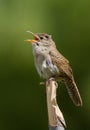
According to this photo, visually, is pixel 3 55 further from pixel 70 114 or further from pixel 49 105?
pixel 49 105

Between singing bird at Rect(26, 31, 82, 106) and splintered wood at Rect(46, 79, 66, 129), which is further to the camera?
singing bird at Rect(26, 31, 82, 106)

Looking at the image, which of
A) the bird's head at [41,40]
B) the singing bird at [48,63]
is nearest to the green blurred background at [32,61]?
the bird's head at [41,40]

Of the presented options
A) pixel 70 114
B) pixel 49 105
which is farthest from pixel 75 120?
pixel 49 105

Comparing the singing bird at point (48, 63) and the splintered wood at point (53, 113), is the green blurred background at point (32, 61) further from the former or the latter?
the splintered wood at point (53, 113)

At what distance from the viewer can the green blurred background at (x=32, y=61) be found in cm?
940

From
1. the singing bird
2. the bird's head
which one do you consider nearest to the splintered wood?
the singing bird

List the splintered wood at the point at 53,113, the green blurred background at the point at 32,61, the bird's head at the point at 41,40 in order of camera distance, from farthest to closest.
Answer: the green blurred background at the point at 32,61 → the bird's head at the point at 41,40 → the splintered wood at the point at 53,113

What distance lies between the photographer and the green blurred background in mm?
9398

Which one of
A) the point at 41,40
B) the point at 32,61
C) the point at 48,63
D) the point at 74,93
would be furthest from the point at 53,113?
the point at 32,61

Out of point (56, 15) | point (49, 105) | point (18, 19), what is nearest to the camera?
point (49, 105)

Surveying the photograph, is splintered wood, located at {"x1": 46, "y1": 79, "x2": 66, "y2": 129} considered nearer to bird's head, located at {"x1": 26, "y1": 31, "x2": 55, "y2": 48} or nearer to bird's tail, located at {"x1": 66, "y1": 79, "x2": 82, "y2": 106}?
bird's tail, located at {"x1": 66, "y1": 79, "x2": 82, "y2": 106}

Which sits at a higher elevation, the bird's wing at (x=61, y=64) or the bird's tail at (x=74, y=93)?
the bird's wing at (x=61, y=64)

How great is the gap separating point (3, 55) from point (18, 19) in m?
0.56

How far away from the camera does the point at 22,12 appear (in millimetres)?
9383
